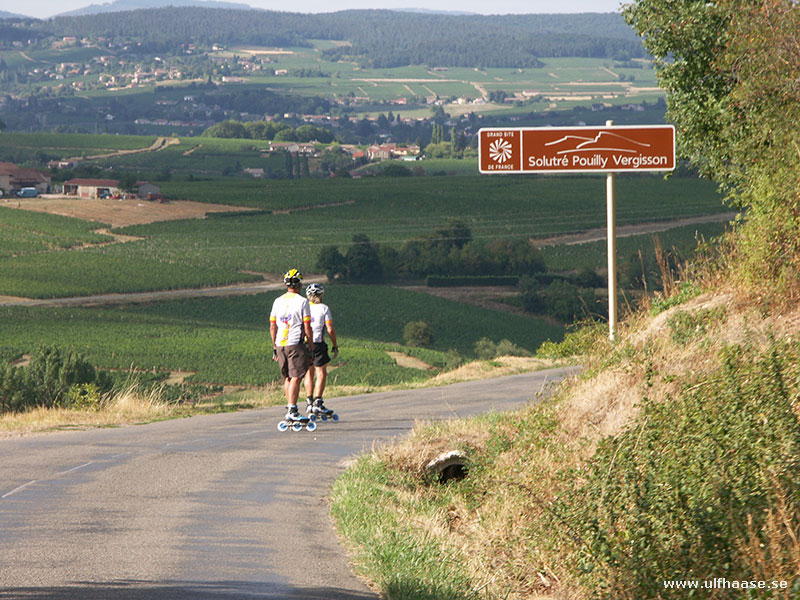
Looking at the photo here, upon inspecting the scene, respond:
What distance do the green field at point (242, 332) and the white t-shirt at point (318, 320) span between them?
36.8m

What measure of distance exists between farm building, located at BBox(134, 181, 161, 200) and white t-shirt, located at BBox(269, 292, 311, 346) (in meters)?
129

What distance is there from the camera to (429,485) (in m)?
10.7

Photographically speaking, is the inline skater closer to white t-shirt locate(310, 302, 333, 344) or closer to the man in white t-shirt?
white t-shirt locate(310, 302, 333, 344)

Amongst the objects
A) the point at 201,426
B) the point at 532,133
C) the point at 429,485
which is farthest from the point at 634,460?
the point at 201,426

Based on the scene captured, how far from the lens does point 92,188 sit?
468 ft

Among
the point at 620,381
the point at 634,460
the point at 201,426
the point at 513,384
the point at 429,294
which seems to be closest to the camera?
the point at 634,460

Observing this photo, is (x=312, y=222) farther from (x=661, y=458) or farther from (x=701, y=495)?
(x=701, y=495)

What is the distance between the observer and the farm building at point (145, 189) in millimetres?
138375

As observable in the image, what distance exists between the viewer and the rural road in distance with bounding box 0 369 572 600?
21.9 feet

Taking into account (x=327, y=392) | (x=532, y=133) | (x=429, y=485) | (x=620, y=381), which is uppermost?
(x=532, y=133)

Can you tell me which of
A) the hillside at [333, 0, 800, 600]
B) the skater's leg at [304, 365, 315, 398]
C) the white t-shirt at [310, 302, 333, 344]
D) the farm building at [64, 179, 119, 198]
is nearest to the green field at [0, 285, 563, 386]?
the skater's leg at [304, 365, 315, 398]

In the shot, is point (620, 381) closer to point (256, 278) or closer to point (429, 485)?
point (429, 485)

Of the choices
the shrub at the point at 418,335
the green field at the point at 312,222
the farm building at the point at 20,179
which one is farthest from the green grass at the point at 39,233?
the shrub at the point at 418,335

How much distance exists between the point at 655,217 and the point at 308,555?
111 metres
